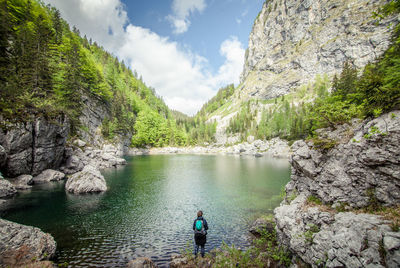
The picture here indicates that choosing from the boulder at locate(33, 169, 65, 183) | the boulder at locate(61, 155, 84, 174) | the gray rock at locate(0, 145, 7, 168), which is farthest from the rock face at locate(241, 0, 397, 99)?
the gray rock at locate(0, 145, 7, 168)

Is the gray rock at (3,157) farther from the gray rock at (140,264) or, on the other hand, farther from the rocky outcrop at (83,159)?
the gray rock at (140,264)

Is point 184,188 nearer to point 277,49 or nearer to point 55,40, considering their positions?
point 55,40

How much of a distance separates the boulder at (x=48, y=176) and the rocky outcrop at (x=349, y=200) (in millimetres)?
37918

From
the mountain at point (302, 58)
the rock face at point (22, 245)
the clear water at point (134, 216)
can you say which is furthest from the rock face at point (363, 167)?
the mountain at point (302, 58)

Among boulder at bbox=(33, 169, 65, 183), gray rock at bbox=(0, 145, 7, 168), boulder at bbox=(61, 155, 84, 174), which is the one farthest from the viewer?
boulder at bbox=(61, 155, 84, 174)

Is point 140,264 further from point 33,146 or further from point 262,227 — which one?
point 33,146

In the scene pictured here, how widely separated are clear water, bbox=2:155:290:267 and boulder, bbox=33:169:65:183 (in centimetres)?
320

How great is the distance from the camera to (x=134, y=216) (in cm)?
1886

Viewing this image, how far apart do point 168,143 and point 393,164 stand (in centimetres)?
11956

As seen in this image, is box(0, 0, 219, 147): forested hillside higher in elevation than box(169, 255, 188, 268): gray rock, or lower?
higher

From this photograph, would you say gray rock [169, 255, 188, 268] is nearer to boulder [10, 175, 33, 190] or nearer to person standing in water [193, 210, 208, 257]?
person standing in water [193, 210, 208, 257]

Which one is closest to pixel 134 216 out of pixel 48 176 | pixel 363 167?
pixel 363 167

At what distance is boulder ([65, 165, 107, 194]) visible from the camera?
25172 mm

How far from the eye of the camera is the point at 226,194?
2744cm
